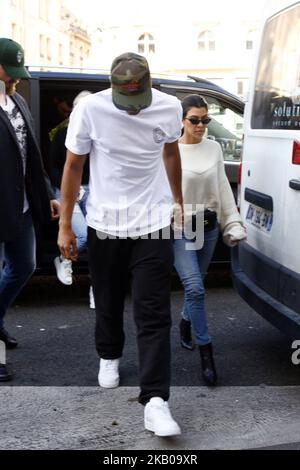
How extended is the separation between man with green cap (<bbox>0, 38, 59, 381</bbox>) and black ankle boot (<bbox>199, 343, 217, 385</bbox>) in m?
1.12

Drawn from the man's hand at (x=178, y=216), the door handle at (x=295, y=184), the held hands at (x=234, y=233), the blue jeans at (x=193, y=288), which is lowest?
the blue jeans at (x=193, y=288)

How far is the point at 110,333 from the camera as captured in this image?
3.67 metres

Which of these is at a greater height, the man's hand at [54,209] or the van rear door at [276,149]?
the van rear door at [276,149]

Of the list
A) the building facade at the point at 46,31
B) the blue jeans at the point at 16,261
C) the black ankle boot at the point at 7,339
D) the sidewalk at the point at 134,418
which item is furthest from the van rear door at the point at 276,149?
the building facade at the point at 46,31

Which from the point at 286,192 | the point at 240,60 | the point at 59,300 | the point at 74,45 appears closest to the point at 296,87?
the point at 286,192

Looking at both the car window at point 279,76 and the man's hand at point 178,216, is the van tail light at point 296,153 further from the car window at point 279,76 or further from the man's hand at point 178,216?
the man's hand at point 178,216

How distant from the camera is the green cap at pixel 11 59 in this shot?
12.0 feet

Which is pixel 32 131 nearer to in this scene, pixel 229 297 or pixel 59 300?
pixel 59 300

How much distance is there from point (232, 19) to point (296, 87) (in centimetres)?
5090

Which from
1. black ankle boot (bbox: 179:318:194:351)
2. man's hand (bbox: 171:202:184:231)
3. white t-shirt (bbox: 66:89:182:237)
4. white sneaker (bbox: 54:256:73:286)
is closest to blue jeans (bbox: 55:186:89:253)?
white sneaker (bbox: 54:256:73:286)

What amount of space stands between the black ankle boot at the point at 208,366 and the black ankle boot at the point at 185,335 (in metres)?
0.58

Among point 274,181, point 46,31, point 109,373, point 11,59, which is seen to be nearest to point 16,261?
point 109,373

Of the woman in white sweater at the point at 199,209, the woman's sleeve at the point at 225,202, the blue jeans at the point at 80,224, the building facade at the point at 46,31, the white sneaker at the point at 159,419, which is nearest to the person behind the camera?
the white sneaker at the point at 159,419

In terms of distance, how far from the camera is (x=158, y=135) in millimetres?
3260
